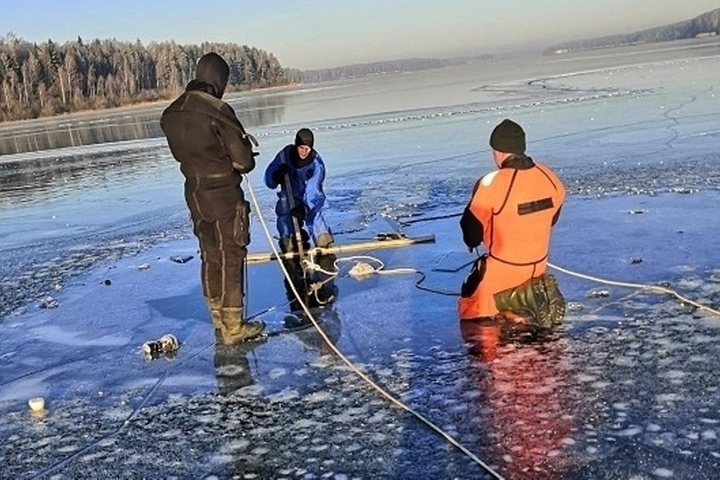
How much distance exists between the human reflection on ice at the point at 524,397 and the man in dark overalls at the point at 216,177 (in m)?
1.69

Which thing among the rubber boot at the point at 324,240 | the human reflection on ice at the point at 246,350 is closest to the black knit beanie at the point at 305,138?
the rubber boot at the point at 324,240

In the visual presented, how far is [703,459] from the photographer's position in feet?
11.1

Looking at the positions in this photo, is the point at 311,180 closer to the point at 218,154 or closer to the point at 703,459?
the point at 218,154

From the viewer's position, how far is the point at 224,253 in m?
5.65

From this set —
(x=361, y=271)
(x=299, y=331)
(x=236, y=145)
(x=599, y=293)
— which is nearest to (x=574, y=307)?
(x=599, y=293)

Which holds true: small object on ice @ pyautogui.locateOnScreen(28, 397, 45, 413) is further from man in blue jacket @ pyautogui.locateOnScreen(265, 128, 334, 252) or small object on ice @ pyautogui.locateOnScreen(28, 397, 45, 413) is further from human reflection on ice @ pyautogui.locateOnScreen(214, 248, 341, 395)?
man in blue jacket @ pyautogui.locateOnScreen(265, 128, 334, 252)

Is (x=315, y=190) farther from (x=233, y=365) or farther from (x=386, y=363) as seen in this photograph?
(x=386, y=363)

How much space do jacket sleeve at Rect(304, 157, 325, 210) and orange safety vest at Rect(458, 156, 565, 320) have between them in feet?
10.8

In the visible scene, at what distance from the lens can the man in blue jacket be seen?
8.36m

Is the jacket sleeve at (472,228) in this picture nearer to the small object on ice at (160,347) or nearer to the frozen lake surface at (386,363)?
the frozen lake surface at (386,363)

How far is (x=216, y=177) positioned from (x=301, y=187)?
3.02m

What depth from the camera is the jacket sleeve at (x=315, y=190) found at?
846cm

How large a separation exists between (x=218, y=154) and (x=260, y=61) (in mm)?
148870

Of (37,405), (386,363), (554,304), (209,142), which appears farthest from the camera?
A: (209,142)
